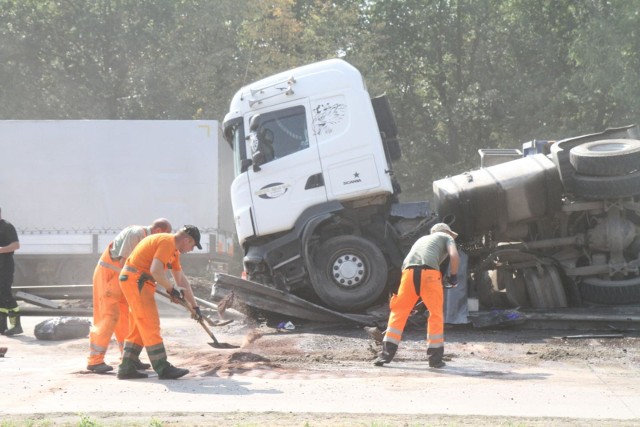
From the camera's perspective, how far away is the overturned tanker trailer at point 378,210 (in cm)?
1188

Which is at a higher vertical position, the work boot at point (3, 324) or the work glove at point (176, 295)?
the work glove at point (176, 295)

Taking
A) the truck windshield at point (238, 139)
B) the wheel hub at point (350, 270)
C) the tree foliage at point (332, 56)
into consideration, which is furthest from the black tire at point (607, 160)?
the tree foliage at point (332, 56)

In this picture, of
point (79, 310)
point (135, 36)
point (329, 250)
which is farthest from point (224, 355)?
point (135, 36)

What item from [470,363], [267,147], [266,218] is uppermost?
[267,147]

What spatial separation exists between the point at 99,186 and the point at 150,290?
1196 cm

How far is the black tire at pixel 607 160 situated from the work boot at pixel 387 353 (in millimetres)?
3548

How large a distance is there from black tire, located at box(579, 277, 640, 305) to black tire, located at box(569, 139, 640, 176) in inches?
49.0

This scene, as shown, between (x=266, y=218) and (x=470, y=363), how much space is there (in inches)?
149

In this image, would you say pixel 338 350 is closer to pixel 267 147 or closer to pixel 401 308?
pixel 401 308

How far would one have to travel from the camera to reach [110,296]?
372 inches

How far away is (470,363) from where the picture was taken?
9672 millimetres

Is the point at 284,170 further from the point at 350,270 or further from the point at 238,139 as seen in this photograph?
the point at 350,270

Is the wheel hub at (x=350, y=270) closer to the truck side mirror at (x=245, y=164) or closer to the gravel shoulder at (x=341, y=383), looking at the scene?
the gravel shoulder at (x=341, y=383)

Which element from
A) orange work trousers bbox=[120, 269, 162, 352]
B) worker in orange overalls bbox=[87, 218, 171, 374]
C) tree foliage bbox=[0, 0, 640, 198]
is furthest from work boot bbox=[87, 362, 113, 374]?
tree foliage bbox=[0, 0, 640, 198]
